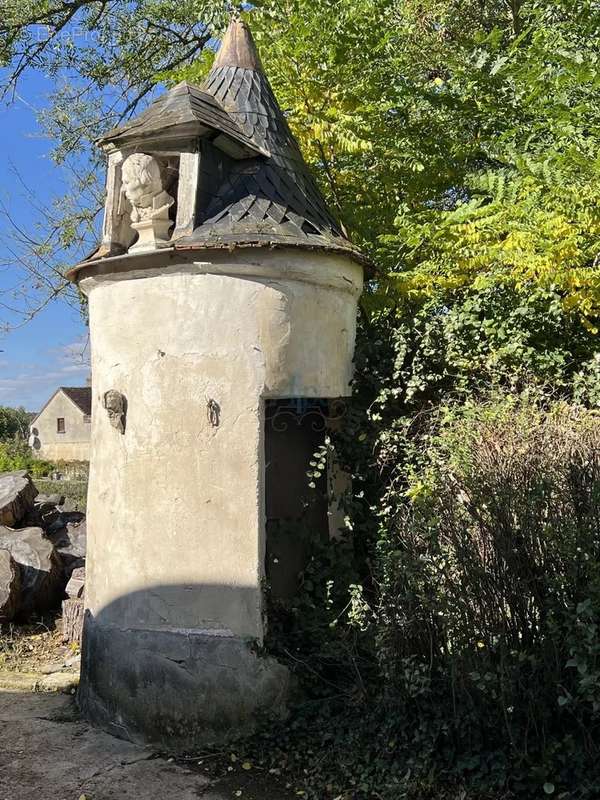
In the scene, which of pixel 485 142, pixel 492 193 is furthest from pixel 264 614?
pixel 485 142

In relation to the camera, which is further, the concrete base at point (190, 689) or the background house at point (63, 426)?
the background house at point (63, 426)

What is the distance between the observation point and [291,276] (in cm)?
589

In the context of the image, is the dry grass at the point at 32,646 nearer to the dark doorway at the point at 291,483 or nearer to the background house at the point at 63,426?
the dark doorway at the point at 291,483

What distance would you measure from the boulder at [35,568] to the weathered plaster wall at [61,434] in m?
30.8

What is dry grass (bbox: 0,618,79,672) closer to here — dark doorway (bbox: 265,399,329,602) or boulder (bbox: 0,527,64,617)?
boulder (bbox: 0,527,64,617)

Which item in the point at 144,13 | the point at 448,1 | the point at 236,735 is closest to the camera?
the point at 236,735

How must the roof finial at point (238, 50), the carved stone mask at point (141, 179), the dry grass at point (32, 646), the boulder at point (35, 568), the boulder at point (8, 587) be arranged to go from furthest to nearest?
1. the boulder at point (35, 568)
2. the boulder at point (8, 587)
3. the dry grass at point (32, 646)
4. the roof finial at point (238, 50)
5. the carved stone mask at point (141, 179)

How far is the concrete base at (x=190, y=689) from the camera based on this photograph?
5477mm

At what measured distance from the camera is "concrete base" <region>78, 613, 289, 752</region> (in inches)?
216

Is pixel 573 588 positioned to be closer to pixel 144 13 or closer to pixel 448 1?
pixel 448 1

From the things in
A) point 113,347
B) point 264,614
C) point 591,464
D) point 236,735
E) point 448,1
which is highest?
point 448,1

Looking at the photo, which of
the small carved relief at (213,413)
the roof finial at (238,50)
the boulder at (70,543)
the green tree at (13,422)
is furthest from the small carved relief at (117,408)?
the green tree at (13,422)

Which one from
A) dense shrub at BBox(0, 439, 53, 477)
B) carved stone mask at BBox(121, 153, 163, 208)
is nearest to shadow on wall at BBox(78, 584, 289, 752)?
carved stone mask at BBox(121, 153, 163, 208)

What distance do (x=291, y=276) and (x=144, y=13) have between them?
10495 millimetres
